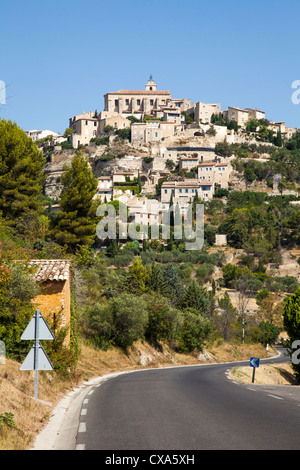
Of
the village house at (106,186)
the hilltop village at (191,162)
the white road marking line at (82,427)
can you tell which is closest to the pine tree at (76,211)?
the white road marking line at (82,427)

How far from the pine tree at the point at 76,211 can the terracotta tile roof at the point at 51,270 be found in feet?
52.7

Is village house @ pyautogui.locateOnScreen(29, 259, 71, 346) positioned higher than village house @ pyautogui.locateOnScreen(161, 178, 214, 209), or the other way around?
village house @ pyautogui.locateOnScreen(161, 178, 214, 209)

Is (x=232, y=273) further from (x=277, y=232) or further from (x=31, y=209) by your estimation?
(x=31, y=209)

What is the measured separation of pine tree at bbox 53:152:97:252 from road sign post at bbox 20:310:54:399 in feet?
79.1

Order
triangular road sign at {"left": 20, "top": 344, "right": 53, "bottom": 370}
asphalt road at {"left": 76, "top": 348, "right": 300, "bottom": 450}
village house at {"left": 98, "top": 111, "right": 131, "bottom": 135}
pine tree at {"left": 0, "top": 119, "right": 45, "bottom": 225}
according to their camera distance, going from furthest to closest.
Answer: village house at {"left": 98, "top": 111, "right": 131, "bottom": 135} → pine tree at {"left": 0, "top": 119, "right": 45, "bottom": 225} → triangular road sign at {"left": 20, "top": 344, "right": 53, "bottom": 370} → asphalt road at {"left": 76, "top": 348, "right": 300, "bottom": 450}

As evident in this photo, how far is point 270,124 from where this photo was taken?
179 m

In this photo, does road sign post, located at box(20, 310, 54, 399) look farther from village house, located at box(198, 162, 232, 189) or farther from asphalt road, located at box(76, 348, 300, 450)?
village house, located at box(198, 162, 232, 189)

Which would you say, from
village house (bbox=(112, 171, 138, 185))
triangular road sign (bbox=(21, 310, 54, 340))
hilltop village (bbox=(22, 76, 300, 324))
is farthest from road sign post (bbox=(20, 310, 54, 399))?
village house (bbox=(112, 171, 138, 185))

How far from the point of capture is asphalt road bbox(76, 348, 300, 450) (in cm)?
766

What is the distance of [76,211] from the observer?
3612cm

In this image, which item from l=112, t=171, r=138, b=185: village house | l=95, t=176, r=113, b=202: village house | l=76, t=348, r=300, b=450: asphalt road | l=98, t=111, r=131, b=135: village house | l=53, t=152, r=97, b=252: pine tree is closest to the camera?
l=76, t=348, r=300, b=450: asphalt road

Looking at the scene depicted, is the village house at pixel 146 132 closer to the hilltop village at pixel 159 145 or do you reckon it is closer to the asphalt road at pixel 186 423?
the hilltop village at pixel 159 145

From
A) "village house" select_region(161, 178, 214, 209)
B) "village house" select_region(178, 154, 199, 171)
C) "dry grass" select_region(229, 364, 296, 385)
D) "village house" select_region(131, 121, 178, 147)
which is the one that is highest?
"village house" select_region(131, 121, 178, 147)

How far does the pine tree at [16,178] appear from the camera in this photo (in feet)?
110
